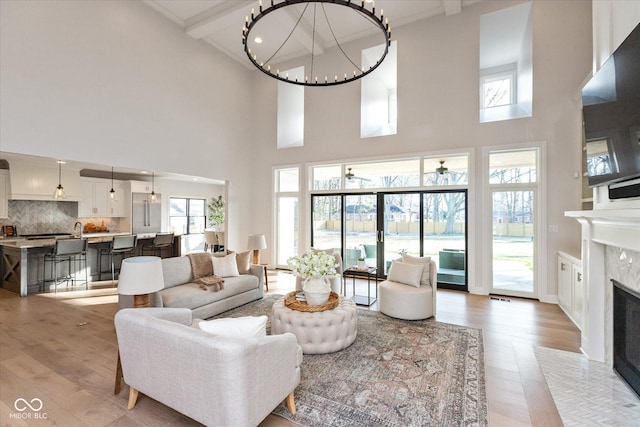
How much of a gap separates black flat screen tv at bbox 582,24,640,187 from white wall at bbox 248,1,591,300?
2.41 metres

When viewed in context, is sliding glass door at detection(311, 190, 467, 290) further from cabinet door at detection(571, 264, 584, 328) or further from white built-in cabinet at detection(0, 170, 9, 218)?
white built-in cabinet at detection(0, 170, 9, 218)

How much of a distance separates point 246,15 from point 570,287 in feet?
24.6

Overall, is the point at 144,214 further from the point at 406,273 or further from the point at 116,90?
the point at 406,273

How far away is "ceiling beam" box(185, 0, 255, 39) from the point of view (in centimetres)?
547

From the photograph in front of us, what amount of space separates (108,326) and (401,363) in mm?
3872

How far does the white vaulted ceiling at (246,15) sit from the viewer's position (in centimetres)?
554

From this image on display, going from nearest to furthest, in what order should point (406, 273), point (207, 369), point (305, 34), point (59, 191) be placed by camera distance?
point (207, 369) → point (406, 273) → point (59, 191) → point (305, 34)

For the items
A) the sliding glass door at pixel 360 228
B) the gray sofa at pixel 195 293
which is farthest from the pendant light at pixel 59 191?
the sliding glass door at pixel 360 228

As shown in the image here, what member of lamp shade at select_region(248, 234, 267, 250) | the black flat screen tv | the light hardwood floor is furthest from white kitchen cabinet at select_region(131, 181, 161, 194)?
the black flat screen tv

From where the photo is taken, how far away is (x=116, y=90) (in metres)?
5.11

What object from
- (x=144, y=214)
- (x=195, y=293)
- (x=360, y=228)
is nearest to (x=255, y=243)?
(x=195, y=293)

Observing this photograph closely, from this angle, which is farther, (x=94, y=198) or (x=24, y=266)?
(x=94, y=198)

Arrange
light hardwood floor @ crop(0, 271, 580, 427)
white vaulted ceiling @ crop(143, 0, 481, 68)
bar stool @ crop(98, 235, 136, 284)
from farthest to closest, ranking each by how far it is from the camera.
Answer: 1. bar stool @ crop(98, 235, 136, 284)
2. white vaulted ceiling @ crop(143, 0, 481, 68)
3. light hardwood floor @ crop(0, 271, 580, 427)

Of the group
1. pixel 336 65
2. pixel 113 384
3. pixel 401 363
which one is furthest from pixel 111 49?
pixel 401 363
